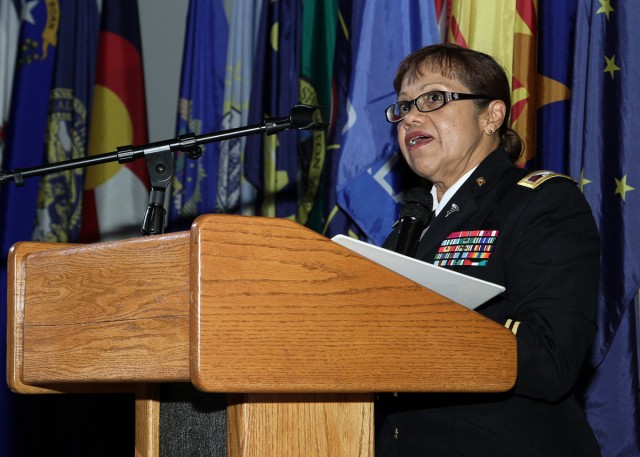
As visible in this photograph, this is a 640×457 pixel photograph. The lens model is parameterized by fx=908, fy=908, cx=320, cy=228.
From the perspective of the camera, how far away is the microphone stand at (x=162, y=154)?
1679 mm

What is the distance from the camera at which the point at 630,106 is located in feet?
7.80

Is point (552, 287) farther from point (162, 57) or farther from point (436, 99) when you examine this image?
point (162, 57)

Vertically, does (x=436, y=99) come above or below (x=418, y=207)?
above

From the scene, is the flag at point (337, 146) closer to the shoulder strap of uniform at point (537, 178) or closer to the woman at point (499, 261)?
the woman at point (499, 261)

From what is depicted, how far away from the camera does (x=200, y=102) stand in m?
3.56

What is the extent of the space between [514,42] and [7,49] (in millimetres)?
2114

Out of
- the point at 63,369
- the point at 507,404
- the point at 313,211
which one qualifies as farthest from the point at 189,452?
the point at 313,211

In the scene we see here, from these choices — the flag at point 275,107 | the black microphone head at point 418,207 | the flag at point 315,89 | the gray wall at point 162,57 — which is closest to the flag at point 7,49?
the gray wall at point 162,57

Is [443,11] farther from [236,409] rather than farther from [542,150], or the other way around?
[236,409]

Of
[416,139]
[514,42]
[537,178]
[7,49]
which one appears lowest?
[537,178]

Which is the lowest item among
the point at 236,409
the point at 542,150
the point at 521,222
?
the point at 236,409

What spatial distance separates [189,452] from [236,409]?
11.9 inches

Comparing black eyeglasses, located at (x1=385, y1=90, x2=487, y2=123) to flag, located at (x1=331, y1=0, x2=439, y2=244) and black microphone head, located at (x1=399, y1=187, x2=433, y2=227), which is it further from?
flag, located at (x1=331, y1=0, x2=439, y2=244)

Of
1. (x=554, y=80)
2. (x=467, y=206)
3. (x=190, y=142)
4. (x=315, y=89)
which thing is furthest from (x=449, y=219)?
(x=315, y=89)
